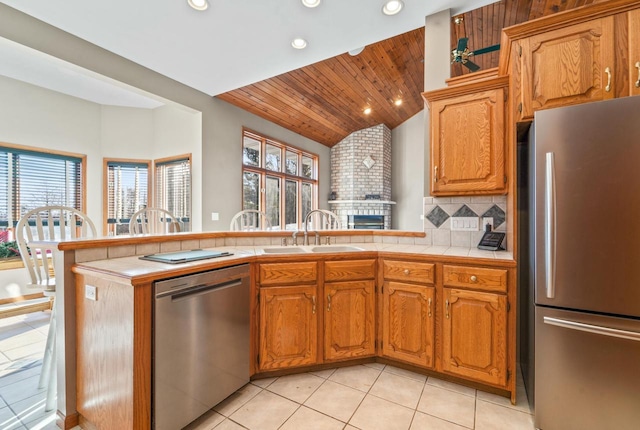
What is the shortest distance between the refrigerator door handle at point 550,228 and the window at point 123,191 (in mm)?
5426

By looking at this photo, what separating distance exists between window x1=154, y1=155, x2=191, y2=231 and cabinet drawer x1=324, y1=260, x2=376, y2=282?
3082 millimetres

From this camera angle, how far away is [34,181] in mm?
3979

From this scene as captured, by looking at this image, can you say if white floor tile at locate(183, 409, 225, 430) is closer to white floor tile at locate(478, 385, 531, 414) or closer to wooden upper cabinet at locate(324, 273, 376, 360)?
wooden upper cabinet at locate(324, 273, 376, 360)

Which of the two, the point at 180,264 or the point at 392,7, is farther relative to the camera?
the point at 392,7

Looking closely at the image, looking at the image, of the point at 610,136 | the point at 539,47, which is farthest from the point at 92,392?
the point at 539,47

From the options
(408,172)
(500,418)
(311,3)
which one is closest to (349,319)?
(500,418)

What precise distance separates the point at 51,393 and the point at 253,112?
433 cm

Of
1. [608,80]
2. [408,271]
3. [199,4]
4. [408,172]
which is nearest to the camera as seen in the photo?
[608,80]

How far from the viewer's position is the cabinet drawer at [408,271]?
Answer: 1935 millimetres

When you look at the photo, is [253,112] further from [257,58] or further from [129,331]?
[129,331]

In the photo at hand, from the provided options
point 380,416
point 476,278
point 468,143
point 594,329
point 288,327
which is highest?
point 468,143

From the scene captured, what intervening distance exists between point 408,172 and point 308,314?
604cm

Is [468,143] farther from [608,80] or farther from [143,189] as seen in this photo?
[143,189]

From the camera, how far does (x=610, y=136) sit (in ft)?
4.43
